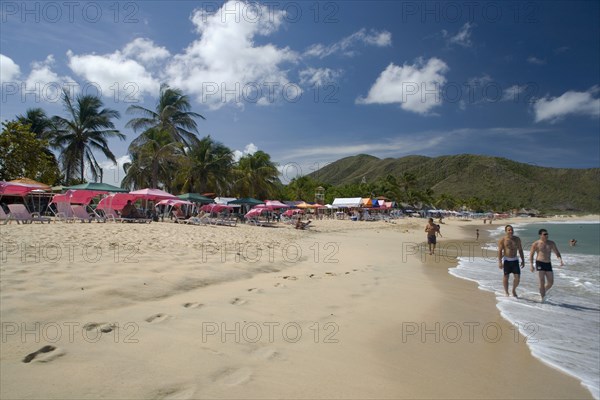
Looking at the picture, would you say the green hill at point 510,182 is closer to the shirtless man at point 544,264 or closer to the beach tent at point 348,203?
the beach tent at point 348,203

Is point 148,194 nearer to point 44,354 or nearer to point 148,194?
point 148,194

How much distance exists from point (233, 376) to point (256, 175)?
36404 millimetres

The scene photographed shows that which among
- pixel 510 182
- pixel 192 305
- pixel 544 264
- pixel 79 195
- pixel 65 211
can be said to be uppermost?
pixel 510 182

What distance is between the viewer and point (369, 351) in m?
→ 3.69

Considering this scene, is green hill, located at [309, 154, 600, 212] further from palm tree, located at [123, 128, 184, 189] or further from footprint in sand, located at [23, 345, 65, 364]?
footprint in sand, located at [23, 345, 65, 364]

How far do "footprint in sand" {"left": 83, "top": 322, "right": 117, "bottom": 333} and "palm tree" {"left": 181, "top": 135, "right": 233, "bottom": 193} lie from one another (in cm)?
2879

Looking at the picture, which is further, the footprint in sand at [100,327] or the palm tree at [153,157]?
the palm tree at [153,157]

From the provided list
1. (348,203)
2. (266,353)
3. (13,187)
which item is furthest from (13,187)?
A: (348,203)

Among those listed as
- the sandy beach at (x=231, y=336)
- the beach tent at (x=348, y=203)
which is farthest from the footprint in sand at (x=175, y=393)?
the beach tent at (x=348, y=203)

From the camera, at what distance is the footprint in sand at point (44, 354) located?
2.80 m

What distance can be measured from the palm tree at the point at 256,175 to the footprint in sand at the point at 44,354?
→ 35319mm

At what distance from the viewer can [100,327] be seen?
11.5 feet

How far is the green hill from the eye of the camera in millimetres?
128250

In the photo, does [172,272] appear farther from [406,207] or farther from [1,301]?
[406,207]
